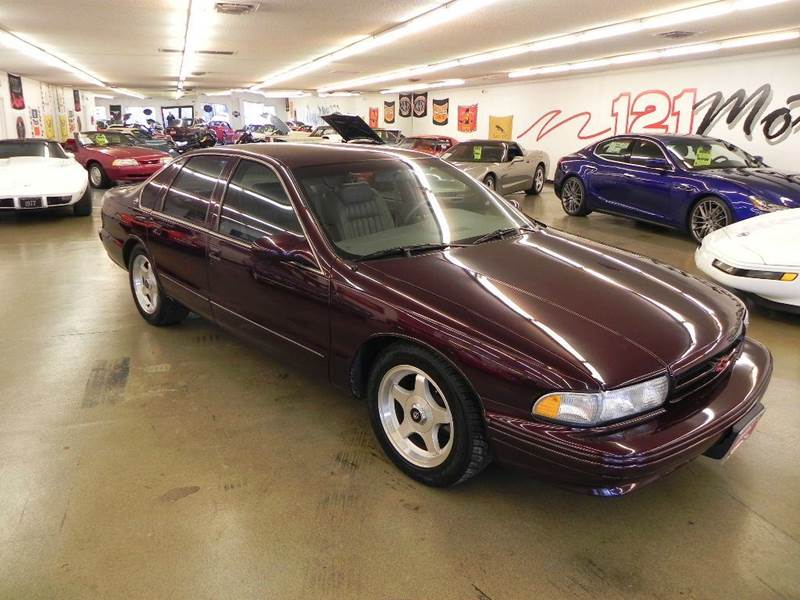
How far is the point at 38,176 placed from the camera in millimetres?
7547

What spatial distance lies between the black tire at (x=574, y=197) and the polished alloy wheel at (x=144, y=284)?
671cm

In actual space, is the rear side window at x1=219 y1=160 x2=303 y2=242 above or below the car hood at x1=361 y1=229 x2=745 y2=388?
above

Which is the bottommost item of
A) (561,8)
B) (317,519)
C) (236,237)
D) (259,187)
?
(317,519)

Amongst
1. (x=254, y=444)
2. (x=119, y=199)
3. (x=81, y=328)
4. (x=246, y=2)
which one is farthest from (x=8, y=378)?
(x=246, y=2)

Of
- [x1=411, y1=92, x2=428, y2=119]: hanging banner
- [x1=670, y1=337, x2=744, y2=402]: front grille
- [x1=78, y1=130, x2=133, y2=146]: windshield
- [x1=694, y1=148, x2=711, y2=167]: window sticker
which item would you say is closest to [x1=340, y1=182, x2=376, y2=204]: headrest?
[x1=670, y1=337, x2=744, y2=402]: front grille

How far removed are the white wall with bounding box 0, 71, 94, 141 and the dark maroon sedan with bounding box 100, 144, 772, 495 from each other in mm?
16436

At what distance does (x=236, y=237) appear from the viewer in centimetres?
286

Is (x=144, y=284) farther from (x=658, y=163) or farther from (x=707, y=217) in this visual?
(x=658, y=163)

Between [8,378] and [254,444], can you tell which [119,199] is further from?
[254,444]

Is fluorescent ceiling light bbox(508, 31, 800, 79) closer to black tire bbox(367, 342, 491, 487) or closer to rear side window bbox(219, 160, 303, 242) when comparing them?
rear side window bbox(219, 160, 303, 242)

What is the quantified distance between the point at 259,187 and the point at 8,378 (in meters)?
1.86

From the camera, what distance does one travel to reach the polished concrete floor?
6.00 feet

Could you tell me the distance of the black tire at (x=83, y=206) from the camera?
27.0ft

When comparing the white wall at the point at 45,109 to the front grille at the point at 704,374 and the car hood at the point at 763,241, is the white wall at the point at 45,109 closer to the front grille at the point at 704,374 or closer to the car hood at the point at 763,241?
the car hood at the point at 763,241
